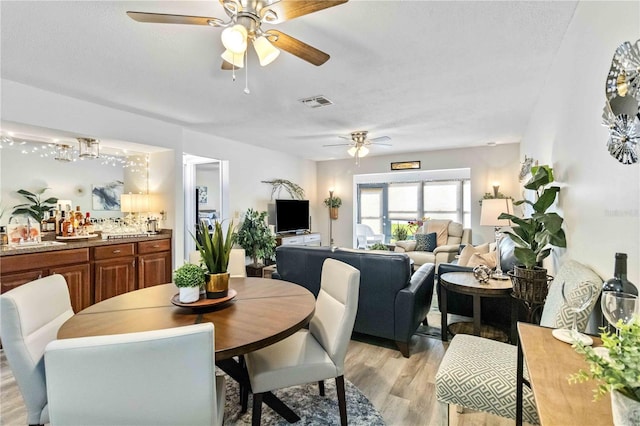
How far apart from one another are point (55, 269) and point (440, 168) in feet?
20.2

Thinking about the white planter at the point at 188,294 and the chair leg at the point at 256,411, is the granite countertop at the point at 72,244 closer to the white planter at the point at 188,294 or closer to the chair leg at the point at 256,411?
the white planter at the point at 188,294

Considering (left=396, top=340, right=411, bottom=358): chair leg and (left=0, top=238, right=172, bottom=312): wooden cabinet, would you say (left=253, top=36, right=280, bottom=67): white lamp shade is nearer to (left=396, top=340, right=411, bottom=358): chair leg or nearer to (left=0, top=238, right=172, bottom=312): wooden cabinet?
(left=396, top=340, right=411, bottom=358): chair leg

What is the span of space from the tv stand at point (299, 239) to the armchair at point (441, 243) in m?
1.83

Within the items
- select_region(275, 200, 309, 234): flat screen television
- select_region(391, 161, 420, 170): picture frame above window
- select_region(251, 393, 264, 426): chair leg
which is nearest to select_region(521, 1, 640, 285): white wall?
select_region(251, 393, 264, 426): chair leg

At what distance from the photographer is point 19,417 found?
193 cm

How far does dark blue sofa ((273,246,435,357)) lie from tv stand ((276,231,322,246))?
9.48 feet

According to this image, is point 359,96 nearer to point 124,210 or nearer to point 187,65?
point 187,65

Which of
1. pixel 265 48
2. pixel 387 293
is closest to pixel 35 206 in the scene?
pixel 265 48

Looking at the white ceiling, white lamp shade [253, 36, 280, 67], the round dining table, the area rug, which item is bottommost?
the area rug

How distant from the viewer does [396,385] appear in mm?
2260

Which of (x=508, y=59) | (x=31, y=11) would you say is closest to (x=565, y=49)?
(x=508, y=59)

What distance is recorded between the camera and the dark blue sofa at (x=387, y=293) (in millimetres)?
2660

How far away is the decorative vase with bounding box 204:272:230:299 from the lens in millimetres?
1754

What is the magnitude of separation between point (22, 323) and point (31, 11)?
1.76 metres
